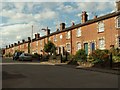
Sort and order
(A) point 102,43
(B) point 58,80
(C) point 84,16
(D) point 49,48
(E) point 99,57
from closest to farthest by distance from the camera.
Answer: (B) point 58,80
(E) point 99,57
(A) point 102,43
(C) point 84,16
(D) point 49,48

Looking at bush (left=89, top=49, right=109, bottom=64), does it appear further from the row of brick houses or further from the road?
the road

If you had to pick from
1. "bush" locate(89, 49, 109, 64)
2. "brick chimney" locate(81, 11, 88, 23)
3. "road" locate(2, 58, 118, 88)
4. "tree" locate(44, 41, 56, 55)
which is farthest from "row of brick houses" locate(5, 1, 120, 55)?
"road" locate(2, 58, 118, 88)

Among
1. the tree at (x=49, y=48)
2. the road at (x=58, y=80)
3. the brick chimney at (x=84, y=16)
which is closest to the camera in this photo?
the road at (x=58, y=80)

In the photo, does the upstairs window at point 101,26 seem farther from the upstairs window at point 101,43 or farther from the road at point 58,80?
the road at point 58,80

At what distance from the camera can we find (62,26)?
5428 centimetres

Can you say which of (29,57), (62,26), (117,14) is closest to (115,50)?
(117,14)

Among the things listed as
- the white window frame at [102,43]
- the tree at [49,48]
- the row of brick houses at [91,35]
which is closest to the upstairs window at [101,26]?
the row of brick houses at [91,35]

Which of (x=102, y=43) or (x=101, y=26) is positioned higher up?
(x=101, y=26)

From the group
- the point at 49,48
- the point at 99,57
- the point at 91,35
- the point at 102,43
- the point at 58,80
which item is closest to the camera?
the point at 58,80

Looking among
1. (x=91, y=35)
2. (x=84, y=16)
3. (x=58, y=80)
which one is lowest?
(x=58, y=80)

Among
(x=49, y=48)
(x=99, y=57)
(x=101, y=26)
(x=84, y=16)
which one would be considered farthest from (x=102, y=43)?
(x=49, y=48)

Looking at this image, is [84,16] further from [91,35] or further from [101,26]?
[101,26]

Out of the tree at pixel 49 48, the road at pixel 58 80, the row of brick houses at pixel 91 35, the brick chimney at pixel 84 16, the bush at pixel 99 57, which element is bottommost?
the road at pixel 58 80

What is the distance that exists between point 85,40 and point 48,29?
25.6 metres
